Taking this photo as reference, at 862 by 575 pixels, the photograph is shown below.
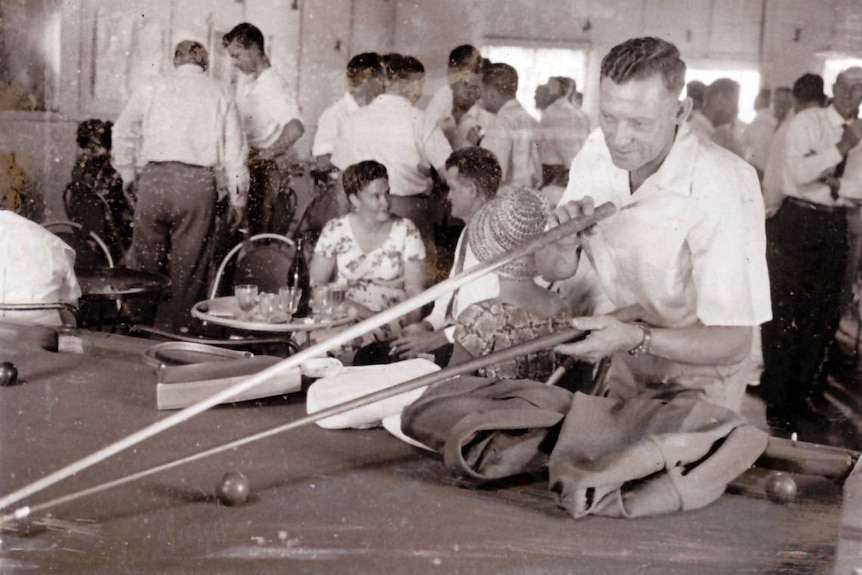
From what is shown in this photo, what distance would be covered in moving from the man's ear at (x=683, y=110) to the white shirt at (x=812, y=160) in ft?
0.92

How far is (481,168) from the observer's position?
7.79 feet

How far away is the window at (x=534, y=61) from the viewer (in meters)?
2.11

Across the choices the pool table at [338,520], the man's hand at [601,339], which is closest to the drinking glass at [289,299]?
the pool table at [338,520]

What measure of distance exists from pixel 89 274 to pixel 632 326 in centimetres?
157

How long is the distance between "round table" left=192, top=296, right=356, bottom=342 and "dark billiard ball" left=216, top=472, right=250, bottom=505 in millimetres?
1207

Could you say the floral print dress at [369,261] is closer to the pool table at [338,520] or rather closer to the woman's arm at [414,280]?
the woman's arm at [414,280]

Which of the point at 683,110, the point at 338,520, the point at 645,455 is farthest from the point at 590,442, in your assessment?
the point at 683,110

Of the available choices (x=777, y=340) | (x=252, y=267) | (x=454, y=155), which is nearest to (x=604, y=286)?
(x=777, y=340)

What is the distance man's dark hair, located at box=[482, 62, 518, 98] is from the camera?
2.27m

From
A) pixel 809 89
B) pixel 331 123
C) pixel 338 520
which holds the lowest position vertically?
pixel 338 520

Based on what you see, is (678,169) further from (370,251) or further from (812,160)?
(370,251)

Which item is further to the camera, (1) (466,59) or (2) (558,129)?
(1) (466,59)

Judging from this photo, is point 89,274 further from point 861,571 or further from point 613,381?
point 861,571

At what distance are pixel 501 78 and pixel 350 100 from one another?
1.39ft
